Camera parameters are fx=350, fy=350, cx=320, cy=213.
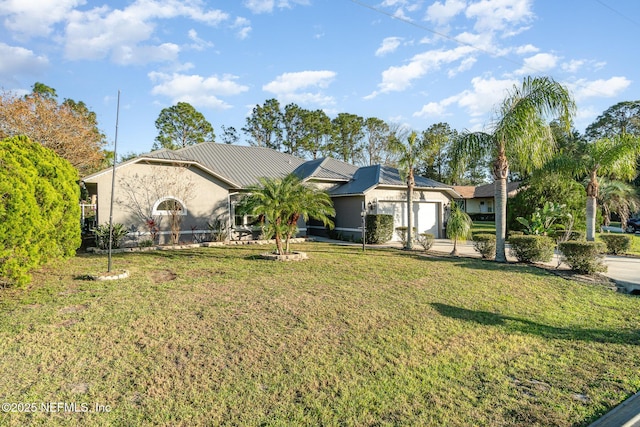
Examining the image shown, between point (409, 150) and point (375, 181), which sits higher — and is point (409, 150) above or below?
above

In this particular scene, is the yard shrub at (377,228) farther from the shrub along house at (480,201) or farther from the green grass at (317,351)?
the shrub along house at (480,201)

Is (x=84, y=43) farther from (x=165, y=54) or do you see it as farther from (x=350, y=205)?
(x=350, y=205)

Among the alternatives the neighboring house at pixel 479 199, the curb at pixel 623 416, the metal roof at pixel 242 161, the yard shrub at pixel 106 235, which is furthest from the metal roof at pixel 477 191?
the curb at pixel 623 416

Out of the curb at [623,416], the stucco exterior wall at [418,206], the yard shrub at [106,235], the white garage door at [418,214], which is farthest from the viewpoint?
the white garage door at [418,214]

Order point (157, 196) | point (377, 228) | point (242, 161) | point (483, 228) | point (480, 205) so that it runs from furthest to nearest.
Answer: point (480, 205)
point (483, 228)
point (242, 161)
point (377, 228)
point (157, 196)

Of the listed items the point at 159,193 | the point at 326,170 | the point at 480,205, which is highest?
the point at 326,170

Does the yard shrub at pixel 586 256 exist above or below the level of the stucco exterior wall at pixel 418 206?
below

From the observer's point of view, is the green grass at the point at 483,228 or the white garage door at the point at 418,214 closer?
the white garage door at the point at 418,214

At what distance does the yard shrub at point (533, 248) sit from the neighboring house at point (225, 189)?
7.78 meters

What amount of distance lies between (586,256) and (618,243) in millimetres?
6862

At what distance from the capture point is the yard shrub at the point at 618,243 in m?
15.4

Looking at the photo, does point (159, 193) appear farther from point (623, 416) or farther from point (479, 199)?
point (479, 199)

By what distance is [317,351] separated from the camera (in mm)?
5262

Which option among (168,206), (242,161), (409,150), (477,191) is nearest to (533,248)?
(409,150)
